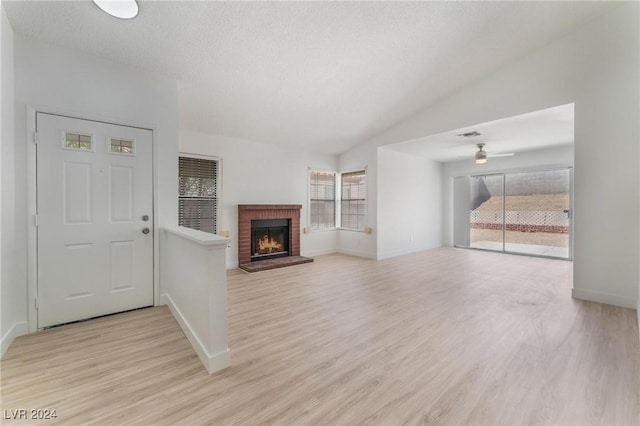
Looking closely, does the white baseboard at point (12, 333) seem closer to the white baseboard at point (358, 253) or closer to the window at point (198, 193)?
the window at point (198, 193)

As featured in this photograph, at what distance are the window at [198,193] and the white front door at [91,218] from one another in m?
1.54

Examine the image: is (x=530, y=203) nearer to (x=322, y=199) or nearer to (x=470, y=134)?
(x=470, y=134)

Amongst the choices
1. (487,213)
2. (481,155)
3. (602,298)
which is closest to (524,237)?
(487,213)

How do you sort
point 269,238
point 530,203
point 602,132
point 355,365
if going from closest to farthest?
1. point 355,365
2. point 602,132
3. point 269,238
4. point 530,203

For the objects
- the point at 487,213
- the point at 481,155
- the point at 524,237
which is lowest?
the point at 524,237

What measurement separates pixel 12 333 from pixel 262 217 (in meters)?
3.62

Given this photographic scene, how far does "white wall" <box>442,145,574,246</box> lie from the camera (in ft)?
18.6

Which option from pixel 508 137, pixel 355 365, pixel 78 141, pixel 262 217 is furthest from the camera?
pixel 262 217

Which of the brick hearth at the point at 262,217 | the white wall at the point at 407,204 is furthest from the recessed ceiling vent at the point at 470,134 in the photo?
the brick hearth at the point at 262,217

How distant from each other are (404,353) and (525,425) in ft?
2.77

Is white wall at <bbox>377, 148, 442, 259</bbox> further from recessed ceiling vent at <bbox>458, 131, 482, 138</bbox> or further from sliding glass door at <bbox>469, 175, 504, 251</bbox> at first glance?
recessed ceiling vent at <bbox>458, 131, 482, 138</bbox>

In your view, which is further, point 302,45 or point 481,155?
point 481,155

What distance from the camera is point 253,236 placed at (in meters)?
5.59

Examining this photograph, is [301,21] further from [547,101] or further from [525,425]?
[525,425]
